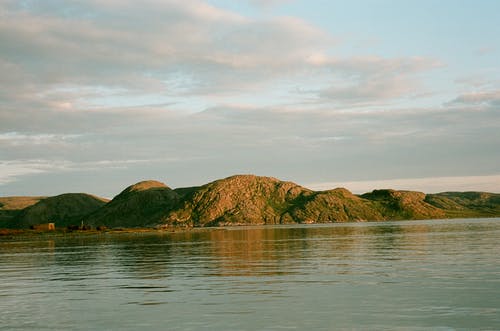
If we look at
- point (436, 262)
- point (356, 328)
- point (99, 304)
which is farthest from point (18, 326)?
point (436, 262)

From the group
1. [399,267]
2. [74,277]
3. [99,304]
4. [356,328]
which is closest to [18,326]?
[99,304]

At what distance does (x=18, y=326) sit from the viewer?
29.2m

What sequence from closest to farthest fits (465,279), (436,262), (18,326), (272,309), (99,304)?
(18,326)
(272,309)
(99,304)
(465,279)
(436,262)

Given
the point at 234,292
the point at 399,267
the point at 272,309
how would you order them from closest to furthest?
the point at 272,309, the point at 234,292, the point at 399,267

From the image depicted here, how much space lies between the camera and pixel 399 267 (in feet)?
174

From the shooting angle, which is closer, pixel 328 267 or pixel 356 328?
pixel 356 328

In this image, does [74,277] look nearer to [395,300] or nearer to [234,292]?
[234,292]

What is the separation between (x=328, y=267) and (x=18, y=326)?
3341cm

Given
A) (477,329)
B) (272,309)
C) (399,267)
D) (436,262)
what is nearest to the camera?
(477,329)

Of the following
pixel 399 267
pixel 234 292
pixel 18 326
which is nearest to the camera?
pixel 18 326

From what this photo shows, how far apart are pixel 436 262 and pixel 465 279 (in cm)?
1514

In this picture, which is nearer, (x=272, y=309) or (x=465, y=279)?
(x=272, y=309)

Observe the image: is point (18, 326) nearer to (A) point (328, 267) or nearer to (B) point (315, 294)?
(B) point (315, 294)

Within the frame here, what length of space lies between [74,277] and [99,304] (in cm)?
2050
